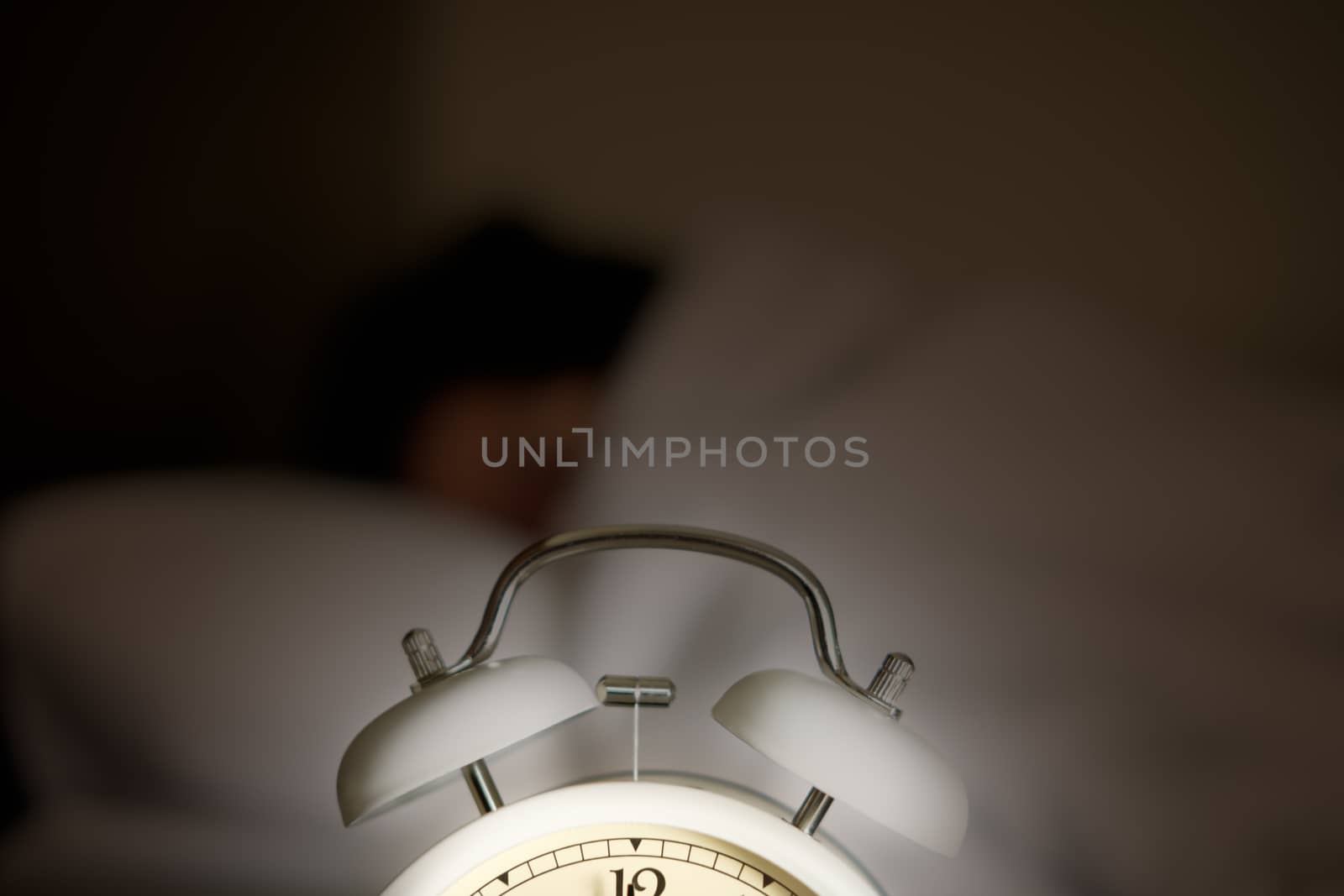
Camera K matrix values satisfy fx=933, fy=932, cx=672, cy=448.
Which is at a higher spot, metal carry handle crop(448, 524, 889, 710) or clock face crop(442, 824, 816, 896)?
metal carry handle crop(448, 524, 889, 710)

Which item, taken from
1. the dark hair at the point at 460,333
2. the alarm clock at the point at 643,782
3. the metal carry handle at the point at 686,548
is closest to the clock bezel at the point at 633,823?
the alarm clock at the point at 643,782

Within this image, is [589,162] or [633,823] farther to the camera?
[589,162]

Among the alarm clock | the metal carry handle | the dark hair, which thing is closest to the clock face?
the alarm clock

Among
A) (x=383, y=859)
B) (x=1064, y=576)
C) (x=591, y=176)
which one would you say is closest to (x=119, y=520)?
(x=383, y=859)

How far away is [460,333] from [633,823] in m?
0.40

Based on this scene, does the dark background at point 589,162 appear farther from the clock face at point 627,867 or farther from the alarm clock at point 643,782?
the clock face at point 627,867

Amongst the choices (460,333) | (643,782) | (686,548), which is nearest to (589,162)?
(460,333)

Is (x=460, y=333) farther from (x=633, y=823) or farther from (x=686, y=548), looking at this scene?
(x=633, y=823)

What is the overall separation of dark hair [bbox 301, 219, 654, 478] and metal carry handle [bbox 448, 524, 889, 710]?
0.59 feet

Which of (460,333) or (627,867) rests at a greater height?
(460,333)

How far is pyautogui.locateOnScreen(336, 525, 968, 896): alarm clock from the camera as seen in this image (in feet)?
1.87

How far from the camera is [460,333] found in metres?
0.77

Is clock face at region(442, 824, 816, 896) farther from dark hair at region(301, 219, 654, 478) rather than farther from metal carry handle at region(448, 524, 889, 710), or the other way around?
dark hair at region(301, 219, 654, 478)

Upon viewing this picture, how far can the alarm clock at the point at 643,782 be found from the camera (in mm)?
569
